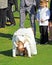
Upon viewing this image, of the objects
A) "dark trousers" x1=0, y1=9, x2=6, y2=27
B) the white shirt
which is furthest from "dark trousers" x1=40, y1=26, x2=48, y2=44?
"dark trousers" x1=0, y1=9, x2=6, y2=27

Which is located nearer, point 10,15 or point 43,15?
point 43,15

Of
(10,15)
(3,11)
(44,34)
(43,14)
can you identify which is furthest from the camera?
(10,15)

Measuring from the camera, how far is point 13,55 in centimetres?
848

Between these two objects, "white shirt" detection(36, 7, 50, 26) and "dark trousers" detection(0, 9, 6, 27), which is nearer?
"white shirt" detection(36, 7, 50, 26)

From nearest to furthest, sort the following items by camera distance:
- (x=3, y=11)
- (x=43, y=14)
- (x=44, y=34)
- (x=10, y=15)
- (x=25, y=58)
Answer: (x=25, y=58), (x=43, y=14), (x=44, y=34), (x=3, y=11), (x=10, y=15)

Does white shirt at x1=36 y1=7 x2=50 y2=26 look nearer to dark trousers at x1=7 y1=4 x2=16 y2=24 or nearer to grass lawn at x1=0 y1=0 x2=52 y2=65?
grass lawn at x1=0 y1=0 x2=52 y2=65

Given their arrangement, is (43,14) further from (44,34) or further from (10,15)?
(10,15)

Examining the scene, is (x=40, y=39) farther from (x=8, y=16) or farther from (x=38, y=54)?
(x=8, y=16)

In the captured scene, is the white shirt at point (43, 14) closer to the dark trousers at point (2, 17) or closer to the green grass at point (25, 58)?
the green grass at point (25, 58)

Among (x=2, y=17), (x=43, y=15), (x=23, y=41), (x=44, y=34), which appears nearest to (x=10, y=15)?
(x=2, y=17)

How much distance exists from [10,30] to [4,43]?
1997 mm

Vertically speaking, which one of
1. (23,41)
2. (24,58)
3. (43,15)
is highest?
(43,15)

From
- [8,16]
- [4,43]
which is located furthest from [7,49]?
[8,16]

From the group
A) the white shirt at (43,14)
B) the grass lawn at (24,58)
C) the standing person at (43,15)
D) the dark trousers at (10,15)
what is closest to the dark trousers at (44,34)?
the standing person at (43,15)
